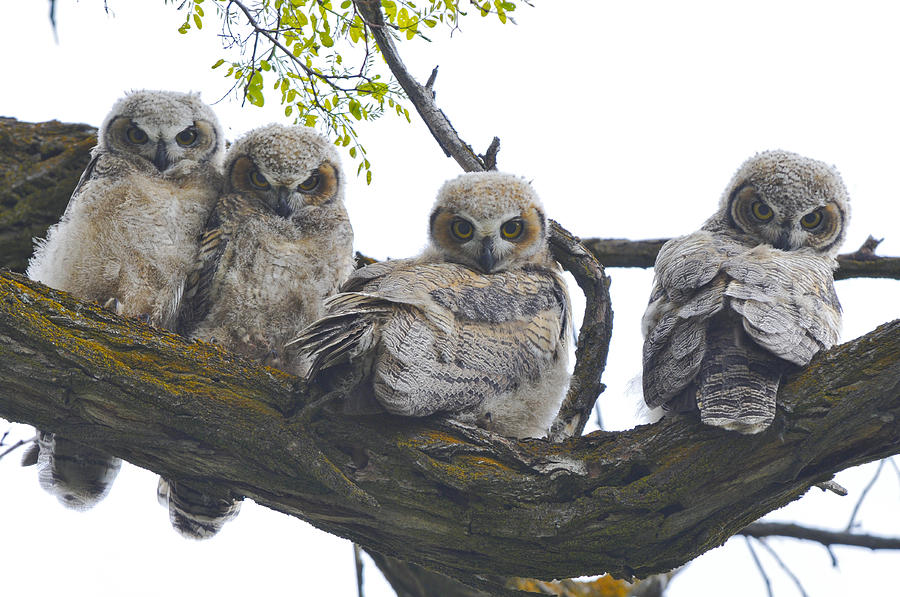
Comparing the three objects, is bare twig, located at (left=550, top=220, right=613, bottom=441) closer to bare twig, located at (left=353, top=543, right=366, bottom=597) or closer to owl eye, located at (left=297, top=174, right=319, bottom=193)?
owl eye, located at (left=297, top=174, right=319, bottom=193)

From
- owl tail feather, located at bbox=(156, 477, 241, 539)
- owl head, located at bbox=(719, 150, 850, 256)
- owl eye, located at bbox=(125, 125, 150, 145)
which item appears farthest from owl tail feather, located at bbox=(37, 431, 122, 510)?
owl head, located at bbox=(719, 150, 850, 256)

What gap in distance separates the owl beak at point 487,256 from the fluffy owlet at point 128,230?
130 cm

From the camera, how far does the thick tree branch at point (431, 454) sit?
2887 millimetres

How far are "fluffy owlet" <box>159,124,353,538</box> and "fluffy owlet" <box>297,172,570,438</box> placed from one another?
0.26 metres

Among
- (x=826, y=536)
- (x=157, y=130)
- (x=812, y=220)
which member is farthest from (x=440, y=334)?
(x=826, y=536)

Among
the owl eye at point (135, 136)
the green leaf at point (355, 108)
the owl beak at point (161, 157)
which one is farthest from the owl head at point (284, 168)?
the green leaf at point (355, 108)

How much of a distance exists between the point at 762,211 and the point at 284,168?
222 centimetres

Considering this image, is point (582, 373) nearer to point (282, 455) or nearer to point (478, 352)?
point (478, 352)

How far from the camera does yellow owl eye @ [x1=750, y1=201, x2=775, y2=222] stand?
13.2ft

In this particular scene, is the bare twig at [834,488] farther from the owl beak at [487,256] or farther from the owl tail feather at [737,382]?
the owl beak at [487,256]

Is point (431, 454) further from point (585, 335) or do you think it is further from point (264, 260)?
point (264, 260)

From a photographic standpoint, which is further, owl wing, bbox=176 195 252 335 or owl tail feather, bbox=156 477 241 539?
owl wing, bbox=176 195 252 335

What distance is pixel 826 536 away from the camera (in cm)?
522

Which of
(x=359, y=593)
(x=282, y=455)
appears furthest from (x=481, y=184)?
(x=359, y=593)
